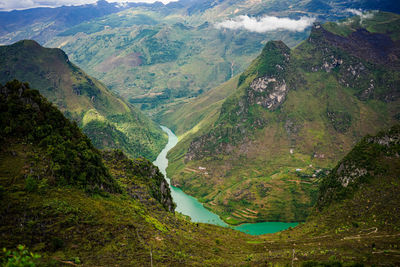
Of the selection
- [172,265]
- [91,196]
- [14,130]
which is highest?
[14,130]

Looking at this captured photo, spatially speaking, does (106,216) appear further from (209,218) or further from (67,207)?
(209,218)

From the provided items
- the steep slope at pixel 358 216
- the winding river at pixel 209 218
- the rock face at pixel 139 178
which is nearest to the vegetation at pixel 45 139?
the rock face at pixel 139 178

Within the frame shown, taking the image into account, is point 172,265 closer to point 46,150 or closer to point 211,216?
point 46,150

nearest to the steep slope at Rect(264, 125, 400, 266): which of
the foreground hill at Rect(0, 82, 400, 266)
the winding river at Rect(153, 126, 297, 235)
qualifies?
the foreground hill at Rect(0, 82, 400, 266)

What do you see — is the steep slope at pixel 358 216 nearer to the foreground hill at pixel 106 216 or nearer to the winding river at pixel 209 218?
the foreground hill at pixel 106 216

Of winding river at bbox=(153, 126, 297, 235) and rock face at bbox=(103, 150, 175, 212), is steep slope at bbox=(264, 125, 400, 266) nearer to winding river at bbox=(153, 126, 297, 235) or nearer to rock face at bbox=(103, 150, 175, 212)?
winding river at bbox=(153, 126, 297, 235)

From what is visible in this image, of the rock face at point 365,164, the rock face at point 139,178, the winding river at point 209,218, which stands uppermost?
the rock face at point 139,178

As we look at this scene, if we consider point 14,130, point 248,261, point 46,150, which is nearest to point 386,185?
point 248,261

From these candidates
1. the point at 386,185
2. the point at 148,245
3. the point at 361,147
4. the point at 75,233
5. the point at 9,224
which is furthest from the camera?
the point at 361,147
